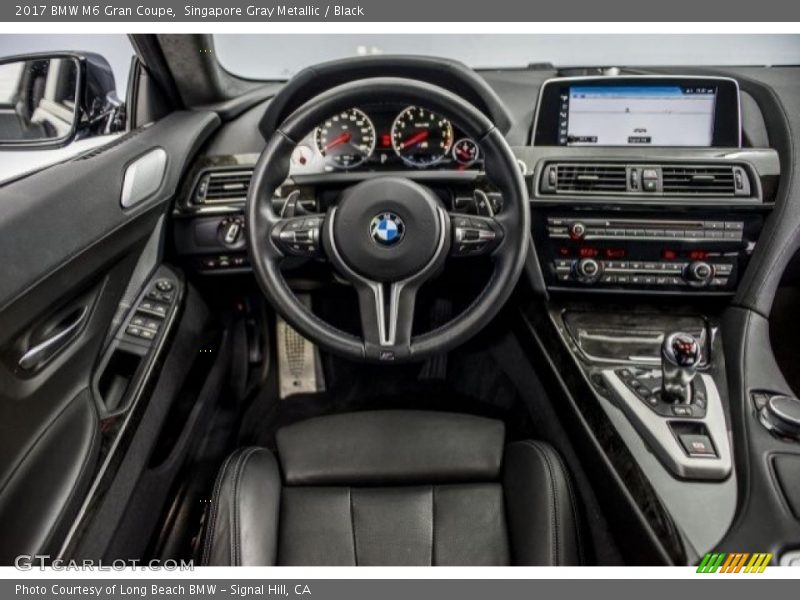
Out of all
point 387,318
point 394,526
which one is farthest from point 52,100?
point 394,526

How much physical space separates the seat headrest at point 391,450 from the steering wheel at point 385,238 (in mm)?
195

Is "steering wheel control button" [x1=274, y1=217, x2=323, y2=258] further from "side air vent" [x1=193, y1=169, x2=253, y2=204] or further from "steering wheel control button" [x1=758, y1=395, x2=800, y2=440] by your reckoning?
"steering wheel control button" [x1=758, y1=395, x2=800, y2=440]

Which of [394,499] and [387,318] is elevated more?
[387,318]

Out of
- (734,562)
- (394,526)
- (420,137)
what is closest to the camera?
(734,562)

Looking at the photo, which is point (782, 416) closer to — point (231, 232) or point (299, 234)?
point (299, 234)

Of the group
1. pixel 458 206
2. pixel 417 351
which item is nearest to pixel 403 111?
pixel 458 206

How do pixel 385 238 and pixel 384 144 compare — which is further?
pixel 384 144

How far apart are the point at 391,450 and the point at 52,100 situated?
46.3 inches

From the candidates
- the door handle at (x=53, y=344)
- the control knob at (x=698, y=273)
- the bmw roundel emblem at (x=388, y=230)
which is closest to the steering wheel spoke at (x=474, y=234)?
the bmw roundel emblem at (x=388, y=230)

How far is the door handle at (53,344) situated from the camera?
3.81ft

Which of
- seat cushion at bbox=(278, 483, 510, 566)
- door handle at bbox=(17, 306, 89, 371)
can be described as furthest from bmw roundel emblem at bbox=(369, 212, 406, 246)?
door handle at bbox=(17, 306, 89, 371)

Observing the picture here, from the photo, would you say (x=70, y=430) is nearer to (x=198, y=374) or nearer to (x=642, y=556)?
(x=198, y=374)

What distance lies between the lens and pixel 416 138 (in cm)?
161

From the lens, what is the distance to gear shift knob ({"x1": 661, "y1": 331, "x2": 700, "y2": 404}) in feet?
4.11
